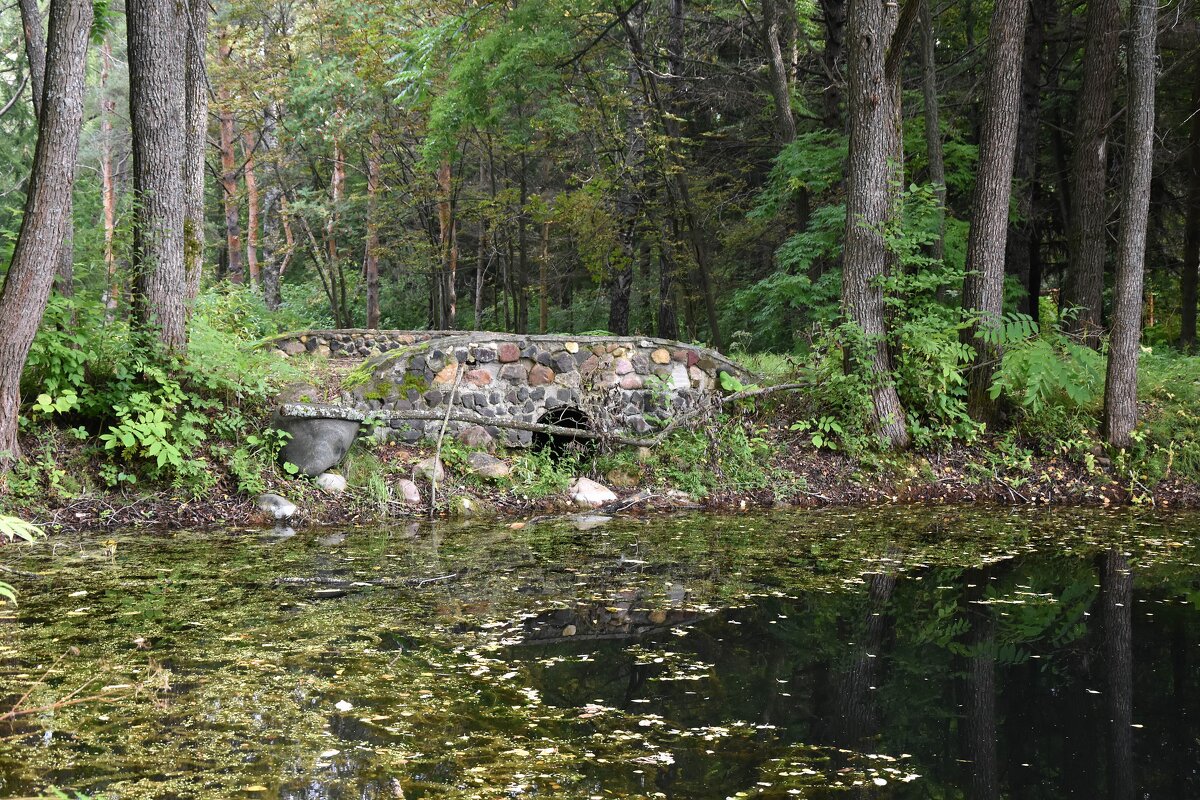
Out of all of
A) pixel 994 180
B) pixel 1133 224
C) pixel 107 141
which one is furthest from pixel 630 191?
pixel 107 141

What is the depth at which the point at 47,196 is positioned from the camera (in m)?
6.86

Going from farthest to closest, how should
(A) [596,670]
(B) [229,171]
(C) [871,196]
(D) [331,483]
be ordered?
(B) [229,171] → (C) [871,196] → (D) [331,483] → (A) [596,670]

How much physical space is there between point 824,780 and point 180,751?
88.2 inches

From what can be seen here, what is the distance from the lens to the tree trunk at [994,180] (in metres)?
9.65

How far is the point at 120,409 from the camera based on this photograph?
302 inches

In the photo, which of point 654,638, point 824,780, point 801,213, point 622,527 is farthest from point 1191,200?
point 824,780

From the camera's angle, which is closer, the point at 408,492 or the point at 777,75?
the point at 408,492

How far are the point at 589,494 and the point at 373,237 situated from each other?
1013 cm

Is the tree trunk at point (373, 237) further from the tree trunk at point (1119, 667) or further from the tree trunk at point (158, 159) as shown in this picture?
the tree trunk at point (1119, 667)

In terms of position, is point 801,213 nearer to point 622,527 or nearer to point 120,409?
point 622,527

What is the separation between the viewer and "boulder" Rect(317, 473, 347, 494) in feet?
27.7

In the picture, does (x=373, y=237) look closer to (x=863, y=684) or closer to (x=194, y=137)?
(x=194, y=137)

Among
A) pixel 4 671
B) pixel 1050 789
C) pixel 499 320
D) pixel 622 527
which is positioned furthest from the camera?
pixel 499 320

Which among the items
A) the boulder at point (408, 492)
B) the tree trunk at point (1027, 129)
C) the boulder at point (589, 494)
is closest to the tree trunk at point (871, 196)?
the boulder at point (589, 494)
